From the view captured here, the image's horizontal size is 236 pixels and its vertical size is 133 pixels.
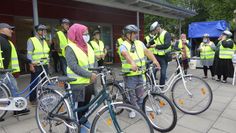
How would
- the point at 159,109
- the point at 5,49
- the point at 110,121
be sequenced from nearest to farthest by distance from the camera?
the point at 110,121 → the point at 159,109 → the point at 5,49

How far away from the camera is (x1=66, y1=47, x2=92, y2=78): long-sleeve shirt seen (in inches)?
117

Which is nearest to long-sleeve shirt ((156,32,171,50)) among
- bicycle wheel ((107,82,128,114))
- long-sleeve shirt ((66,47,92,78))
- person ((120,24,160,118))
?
person ((120,24,160,118))

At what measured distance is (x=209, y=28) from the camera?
1509 cm

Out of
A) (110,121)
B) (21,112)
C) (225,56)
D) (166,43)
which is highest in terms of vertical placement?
(166,43)

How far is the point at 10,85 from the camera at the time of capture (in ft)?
13.5

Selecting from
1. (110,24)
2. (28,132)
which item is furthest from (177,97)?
(110,24)

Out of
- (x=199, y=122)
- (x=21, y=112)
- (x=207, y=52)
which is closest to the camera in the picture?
(x=199, y=122)

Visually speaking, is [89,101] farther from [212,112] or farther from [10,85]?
[212,112]

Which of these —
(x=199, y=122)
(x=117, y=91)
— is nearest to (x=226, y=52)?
(x=199, y=122)

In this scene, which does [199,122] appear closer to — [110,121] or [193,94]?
[193,94]

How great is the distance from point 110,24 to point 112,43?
3.47 feet

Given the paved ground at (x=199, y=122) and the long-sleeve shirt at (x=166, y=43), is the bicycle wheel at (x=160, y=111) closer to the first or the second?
the paved ground at (x=199, y=122)

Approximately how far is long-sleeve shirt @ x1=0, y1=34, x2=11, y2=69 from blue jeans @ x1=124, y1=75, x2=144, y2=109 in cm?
215

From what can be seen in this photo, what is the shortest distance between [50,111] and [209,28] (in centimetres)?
1388
